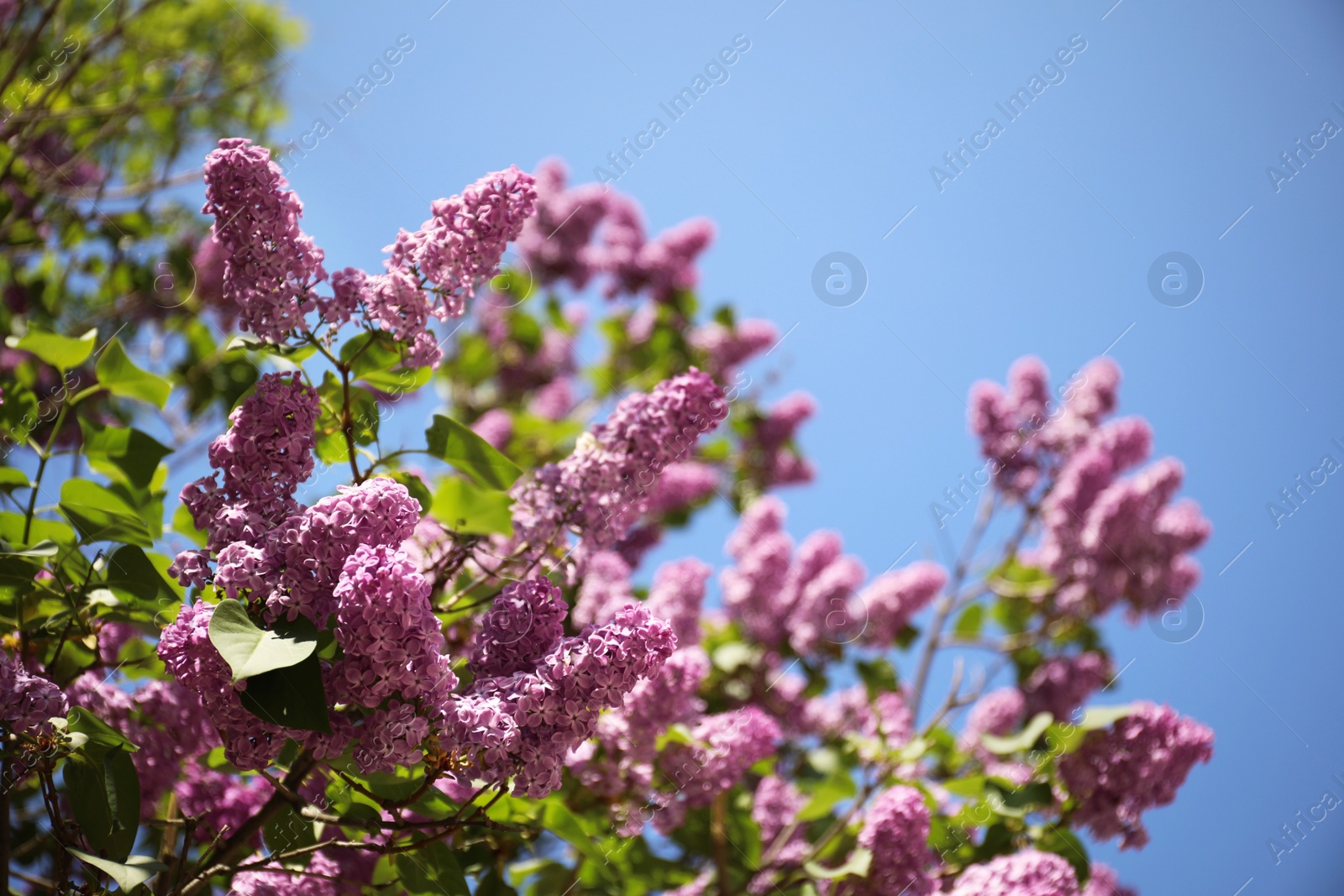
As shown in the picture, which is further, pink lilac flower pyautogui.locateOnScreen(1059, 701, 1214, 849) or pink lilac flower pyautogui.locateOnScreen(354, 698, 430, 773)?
pink lilac flower pyautogui.locateOnScreen(1059, 701, 1214, 849)

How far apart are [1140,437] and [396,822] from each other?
15.4ft

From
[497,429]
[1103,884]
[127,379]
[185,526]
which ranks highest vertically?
[497,429]

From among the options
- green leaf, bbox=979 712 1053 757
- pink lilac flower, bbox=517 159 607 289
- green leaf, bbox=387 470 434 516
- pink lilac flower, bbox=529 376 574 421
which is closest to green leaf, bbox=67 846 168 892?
green leaf, bbox=387 470 434 516

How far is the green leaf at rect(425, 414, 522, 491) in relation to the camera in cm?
210

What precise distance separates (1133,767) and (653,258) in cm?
453

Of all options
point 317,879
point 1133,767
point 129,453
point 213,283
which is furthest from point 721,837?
point 213,283

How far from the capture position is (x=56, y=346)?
2.22 metres

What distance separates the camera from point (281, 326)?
1.78 metres

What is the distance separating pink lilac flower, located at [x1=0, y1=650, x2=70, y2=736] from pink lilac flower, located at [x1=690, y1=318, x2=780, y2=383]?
16.0ft

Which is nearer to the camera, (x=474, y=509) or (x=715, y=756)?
(x=474, y=509)

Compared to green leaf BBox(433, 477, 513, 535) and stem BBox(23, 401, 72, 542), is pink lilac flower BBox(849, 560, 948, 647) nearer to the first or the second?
green leaf BBox(433, 477, 513, 535)

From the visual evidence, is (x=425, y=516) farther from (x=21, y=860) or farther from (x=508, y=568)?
(x=21, y=860)

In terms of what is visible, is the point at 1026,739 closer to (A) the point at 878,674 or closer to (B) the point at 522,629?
(A) the point at 878,674

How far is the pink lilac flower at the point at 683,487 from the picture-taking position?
511cm
